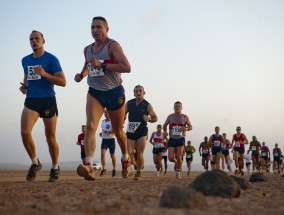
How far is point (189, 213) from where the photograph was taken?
9.80ft

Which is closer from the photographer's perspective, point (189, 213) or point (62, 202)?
point (189, 213)

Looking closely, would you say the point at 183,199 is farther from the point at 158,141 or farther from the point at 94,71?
the point at 158,141

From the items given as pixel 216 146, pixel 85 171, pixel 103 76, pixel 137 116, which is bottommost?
pixel 85 171

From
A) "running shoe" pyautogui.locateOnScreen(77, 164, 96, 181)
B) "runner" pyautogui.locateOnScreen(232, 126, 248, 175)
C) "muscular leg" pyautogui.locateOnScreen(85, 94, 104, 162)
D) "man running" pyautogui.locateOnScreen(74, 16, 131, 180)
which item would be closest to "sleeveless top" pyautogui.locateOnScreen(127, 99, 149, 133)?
"man running" pyautogui.locateOnScreen(74, 16, 131, 180)

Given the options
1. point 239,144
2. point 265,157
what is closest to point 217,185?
point 239,144

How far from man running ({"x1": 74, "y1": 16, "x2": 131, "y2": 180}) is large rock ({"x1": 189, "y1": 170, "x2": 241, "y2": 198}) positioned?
Result: 2.44 metres

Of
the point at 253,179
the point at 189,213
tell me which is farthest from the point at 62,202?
the point at 253,179

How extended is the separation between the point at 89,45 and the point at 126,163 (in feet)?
8.02

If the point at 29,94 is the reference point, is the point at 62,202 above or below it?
below

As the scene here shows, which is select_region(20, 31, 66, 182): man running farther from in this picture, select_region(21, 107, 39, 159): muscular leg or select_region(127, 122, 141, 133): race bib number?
select_region(127, 122, 141, 133): race bib number

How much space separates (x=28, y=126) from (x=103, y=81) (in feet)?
5.14

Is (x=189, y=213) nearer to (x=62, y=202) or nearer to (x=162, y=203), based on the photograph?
(x=162, y=203)

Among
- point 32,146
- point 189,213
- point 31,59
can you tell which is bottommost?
point 189,213

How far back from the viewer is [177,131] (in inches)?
463
